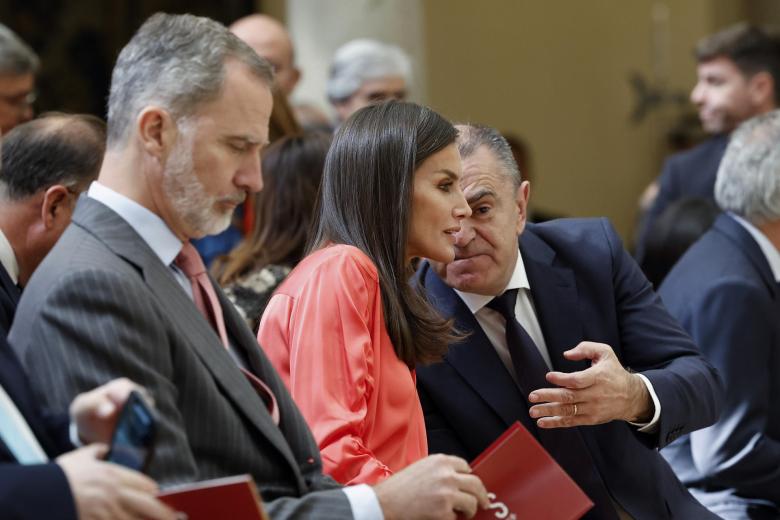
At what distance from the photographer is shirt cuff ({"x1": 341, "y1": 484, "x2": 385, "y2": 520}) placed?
2.50 m

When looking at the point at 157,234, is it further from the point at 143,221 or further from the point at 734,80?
the point at 734,80

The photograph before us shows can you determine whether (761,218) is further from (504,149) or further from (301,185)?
(301,185)

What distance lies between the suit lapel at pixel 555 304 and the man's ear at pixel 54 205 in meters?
1.27

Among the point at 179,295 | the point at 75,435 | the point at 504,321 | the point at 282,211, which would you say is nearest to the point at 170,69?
the point at 179,295

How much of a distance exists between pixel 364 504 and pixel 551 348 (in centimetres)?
123

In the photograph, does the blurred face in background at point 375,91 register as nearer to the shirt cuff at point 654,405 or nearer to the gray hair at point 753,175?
the gray hair at point 753,175

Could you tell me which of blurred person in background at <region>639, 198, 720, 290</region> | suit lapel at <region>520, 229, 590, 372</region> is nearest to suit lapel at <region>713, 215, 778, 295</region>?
blurred person in background at <region>639, 198, 720, 290</region>

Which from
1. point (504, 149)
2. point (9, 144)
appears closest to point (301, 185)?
point (504, 149)

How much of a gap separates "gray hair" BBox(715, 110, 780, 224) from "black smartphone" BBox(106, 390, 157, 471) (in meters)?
2.88

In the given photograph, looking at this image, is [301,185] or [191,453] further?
[301,185]

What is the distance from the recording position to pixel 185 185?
96.0 inches

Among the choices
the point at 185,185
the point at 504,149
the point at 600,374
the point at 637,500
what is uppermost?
the point at 185,185

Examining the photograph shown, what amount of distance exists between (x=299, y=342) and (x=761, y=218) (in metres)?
2.11

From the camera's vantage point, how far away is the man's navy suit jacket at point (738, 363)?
13.7 ft
